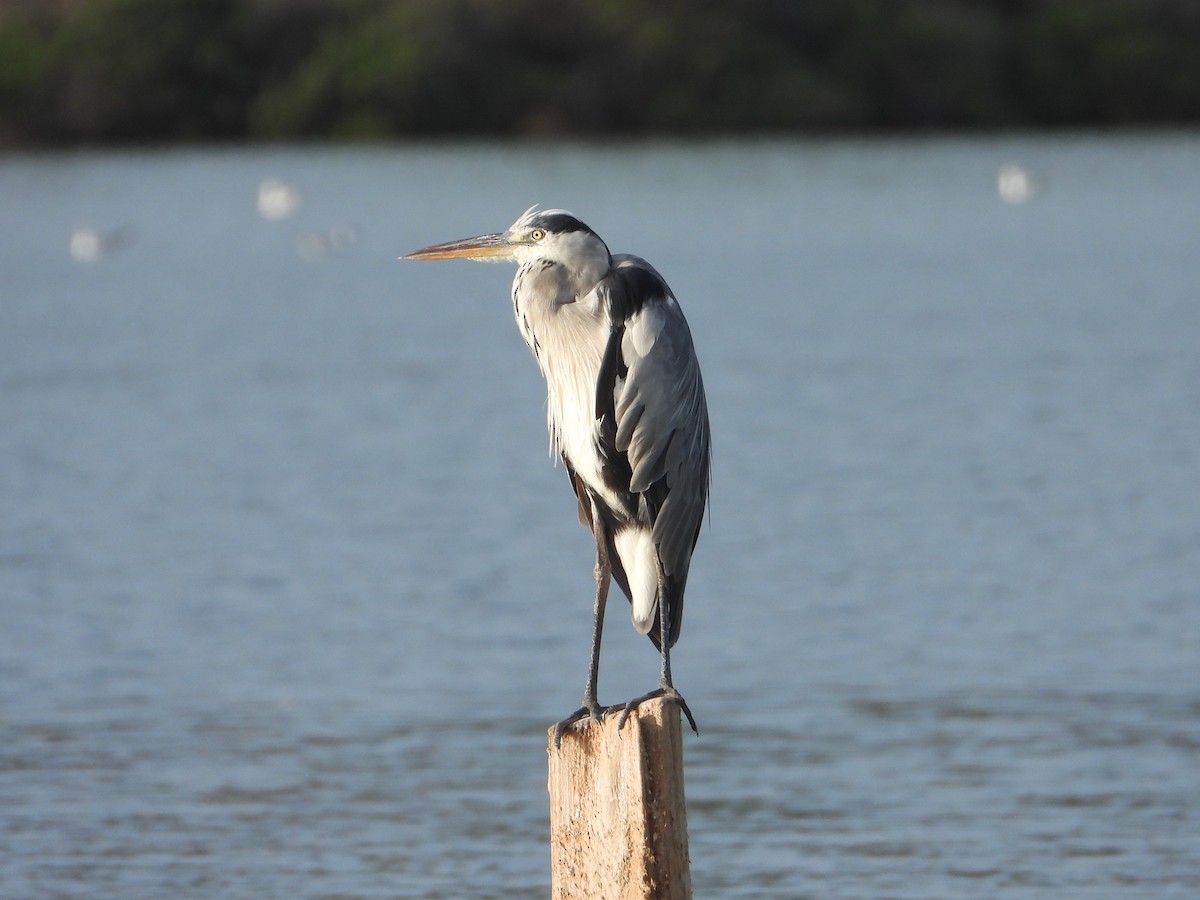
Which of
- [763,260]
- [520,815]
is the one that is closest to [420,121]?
[763,260]

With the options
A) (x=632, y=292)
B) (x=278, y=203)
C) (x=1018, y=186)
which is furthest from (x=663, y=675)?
(x=278, y=203)

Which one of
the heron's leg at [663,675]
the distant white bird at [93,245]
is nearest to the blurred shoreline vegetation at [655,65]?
the distant white bird at [93,245]

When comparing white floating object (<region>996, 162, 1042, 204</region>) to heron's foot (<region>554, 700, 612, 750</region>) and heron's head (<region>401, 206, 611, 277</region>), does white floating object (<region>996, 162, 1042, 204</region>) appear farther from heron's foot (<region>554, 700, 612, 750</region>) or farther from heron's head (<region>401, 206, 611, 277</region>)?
heron's foot (<region>554, 700, 612, 750</region>)

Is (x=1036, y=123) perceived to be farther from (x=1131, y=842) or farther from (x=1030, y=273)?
(x=1131, y=842)

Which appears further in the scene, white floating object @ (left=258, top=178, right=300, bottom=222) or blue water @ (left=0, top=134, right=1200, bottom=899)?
white floating object @ (left=258, top=178, right=300, bottom=222)

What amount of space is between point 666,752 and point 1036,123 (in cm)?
5318

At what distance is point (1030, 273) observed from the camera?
2823 cm

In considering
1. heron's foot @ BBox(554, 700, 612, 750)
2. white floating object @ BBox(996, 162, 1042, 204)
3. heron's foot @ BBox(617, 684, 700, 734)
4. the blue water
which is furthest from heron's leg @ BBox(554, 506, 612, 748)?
white floating object @ BBox(996, 162, 1042, 204)

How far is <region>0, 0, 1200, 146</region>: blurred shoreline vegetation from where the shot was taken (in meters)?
53.9

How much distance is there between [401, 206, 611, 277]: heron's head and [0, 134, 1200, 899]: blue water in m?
2.80

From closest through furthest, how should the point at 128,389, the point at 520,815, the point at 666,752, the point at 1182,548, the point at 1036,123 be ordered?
the point at 666,752 < the point at 520,815 < the point at 1182,548 < the point at 128,389 < the point at 1036,123

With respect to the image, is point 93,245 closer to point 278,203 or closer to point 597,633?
point 278,203

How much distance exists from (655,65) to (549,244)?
49378 millimetres

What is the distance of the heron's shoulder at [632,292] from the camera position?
5.73m
